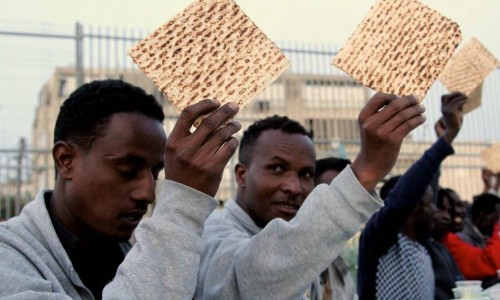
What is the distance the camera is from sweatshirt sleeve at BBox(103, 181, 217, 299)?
4.37 feet

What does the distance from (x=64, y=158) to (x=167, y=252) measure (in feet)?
1.95

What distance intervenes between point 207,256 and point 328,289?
1.02m

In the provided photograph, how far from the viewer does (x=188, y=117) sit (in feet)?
4.63

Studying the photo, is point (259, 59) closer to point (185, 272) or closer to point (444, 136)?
point (185, 272)

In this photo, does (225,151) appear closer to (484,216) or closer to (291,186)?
(291,186)

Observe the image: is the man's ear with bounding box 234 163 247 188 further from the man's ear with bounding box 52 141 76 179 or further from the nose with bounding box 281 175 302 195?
the man's ear with bounding box 52 141 76 179

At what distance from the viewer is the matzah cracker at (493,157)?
20.3 ft

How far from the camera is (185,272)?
1366mm

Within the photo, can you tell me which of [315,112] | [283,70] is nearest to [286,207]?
[283,70]

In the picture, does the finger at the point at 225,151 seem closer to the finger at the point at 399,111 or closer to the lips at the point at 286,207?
the finger at the point at 399,111

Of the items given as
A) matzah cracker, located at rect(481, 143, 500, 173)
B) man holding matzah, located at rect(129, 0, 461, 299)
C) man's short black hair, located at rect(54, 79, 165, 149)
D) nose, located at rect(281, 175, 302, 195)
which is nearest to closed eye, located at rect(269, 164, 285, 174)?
nose, located at rect(281, 175, 302, 195)

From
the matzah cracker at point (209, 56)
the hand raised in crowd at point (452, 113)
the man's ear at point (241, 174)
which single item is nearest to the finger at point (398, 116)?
the matzah cracker at point (209, 56)

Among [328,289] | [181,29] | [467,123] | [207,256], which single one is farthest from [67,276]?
[467,123]

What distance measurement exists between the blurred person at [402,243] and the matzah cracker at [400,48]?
1467 millimetres
